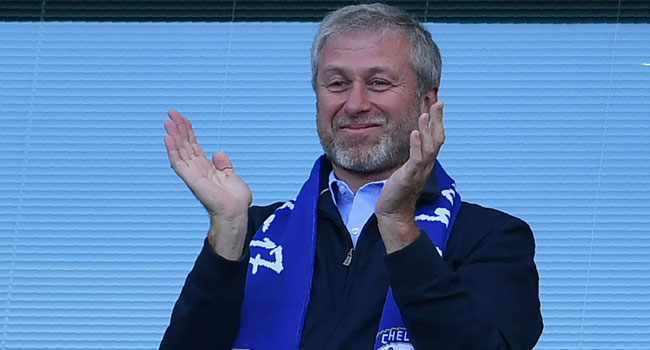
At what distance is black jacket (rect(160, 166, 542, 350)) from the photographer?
235cm

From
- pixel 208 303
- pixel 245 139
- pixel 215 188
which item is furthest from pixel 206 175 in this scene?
pixel 245 139

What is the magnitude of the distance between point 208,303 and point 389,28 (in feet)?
2.34

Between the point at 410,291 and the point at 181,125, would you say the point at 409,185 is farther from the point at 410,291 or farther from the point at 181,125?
the point at 181,125

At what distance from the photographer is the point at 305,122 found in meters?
4.30

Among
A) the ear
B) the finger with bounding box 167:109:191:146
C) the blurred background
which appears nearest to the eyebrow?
the ear

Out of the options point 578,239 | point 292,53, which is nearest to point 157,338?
point 292,53

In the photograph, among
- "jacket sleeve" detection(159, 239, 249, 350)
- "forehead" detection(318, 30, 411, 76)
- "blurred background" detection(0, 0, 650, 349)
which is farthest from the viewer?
"blurred background" detection(0, 0, 650, 349)

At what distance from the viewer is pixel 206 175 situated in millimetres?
2590

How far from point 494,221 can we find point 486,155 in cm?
155

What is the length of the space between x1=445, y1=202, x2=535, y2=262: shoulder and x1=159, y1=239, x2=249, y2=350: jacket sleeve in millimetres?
428

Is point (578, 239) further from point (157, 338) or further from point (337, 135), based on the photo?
point (337, 135)

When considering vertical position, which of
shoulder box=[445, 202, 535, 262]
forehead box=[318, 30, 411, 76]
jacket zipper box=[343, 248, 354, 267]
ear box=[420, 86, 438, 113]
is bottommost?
jacket zipper box=[343, 248, 354, 267]

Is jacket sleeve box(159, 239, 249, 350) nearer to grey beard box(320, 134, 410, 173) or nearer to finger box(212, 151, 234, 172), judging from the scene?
finger box(212, 151, 234, 172)

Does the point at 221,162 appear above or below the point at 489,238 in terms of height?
above
